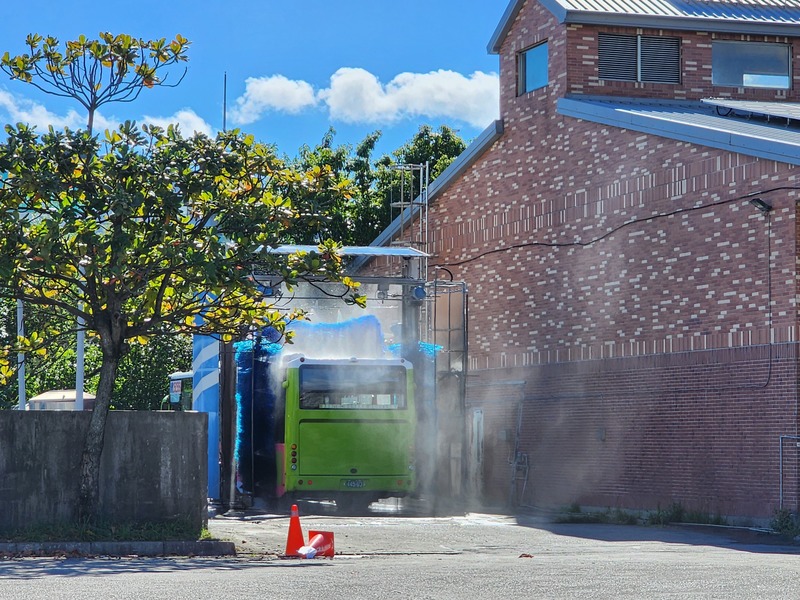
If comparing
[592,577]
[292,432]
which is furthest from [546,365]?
[592,577]

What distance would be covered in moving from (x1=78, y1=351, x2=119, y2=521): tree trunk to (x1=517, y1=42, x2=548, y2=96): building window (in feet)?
50.7

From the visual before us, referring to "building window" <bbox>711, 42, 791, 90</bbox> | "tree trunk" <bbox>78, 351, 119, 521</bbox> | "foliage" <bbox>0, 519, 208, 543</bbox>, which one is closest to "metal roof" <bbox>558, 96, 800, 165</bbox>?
"building window" <bbox>711, 42, 791, 90</bbox>

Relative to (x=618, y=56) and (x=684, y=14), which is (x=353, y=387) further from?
(x=684, y=14)

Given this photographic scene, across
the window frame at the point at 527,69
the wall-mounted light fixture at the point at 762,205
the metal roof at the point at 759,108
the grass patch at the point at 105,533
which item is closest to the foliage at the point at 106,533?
the grass patch at the point at 105,533

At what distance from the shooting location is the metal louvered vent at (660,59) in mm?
30000

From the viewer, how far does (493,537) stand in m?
20.2

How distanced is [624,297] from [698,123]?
369 centimetres

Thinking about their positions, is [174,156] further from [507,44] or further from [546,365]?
[507,44]

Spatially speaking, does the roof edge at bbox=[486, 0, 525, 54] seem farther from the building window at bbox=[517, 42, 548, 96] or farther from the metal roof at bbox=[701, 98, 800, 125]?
the metal roof at bbox=[701, 98, 800, 125]

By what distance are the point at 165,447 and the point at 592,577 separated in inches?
296

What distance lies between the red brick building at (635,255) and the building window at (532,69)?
6 cm

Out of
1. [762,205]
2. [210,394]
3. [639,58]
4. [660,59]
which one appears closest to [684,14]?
[660,59]

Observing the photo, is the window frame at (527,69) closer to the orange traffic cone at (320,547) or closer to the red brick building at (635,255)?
the red brick building at (635,255)

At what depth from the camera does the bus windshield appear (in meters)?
25.8
